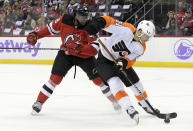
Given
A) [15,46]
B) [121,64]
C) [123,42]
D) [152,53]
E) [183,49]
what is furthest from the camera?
[15,46]

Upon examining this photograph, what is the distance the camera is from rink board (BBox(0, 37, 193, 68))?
23.7 feet

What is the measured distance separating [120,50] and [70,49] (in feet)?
1.59

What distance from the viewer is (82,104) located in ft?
13.4

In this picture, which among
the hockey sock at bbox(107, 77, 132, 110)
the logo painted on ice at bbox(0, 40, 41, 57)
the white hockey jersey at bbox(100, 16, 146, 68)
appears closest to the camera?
the hockey sock at bbox(107, 77, 132, 110)

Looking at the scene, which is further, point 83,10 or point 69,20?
point 69,20

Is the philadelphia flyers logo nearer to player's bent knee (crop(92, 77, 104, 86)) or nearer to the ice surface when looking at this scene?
player's bent knee (crop(92, 77, 104, 86))

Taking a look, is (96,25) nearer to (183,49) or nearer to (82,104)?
(82,104)

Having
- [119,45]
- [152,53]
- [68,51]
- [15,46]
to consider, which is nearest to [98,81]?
[68,51]

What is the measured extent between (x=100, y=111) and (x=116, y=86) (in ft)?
2.30

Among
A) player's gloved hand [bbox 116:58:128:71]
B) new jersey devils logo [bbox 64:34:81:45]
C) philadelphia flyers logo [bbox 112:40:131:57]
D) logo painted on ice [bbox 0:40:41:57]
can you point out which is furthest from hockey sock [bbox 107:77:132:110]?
logo painted on ice [bbox 0:40:41:57]

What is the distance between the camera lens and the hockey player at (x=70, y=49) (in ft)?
11.2

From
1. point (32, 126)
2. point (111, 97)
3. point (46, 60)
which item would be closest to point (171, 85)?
point (111, 97)

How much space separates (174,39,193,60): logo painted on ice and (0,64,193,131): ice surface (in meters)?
0.73

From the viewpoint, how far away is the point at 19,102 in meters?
4.13
